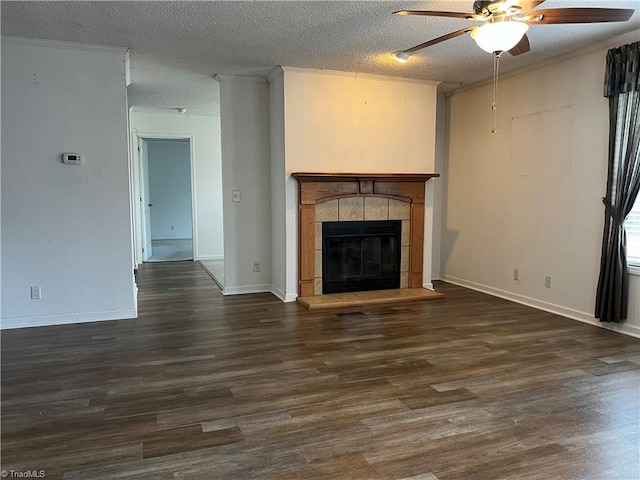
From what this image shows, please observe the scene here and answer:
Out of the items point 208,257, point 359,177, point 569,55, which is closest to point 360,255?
point 359,177

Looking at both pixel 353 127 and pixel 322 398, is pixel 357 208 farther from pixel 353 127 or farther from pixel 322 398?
pixel 322 398

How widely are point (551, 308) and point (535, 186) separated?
4.30 ft

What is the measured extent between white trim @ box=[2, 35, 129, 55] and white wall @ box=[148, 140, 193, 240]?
26.3 feet

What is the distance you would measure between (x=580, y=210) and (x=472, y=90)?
7.29 feet

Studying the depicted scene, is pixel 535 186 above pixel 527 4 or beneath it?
beneath

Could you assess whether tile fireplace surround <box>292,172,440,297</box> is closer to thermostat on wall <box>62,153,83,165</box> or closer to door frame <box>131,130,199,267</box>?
thermostat on wall <box>62,153,83,165</box>

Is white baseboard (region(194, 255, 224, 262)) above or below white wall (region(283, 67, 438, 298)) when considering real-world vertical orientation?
below

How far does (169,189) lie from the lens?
12305 millimetres

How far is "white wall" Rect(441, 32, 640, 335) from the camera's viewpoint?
14.0 feet

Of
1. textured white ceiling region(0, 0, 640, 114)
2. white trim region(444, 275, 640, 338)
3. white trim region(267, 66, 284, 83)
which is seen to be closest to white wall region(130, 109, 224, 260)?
textured white ceiling region(0, 0, 640, 114)

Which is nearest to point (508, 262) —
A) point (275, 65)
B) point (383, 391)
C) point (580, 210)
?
point (580, 210)

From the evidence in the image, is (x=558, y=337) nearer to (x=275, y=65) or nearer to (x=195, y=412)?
(x=195, y=412)

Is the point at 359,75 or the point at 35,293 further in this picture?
→ the point at 359,75

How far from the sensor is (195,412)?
255cm
